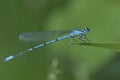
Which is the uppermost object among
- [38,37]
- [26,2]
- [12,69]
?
[26,2]

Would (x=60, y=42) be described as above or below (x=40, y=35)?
below

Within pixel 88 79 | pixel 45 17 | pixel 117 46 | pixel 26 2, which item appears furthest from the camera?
pixel 26 2

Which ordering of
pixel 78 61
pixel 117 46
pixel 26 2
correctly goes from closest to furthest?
pixel 117 46 → pixel 78 61 → pixel 26 2

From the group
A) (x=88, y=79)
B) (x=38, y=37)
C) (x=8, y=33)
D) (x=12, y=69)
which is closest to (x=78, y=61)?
(x=88, y=79)

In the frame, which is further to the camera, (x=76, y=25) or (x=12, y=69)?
(x=76, y=25)

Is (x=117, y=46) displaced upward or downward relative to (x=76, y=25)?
downward

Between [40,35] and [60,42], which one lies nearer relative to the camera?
[40,35]

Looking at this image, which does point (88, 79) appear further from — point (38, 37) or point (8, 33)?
point (8, 33)
